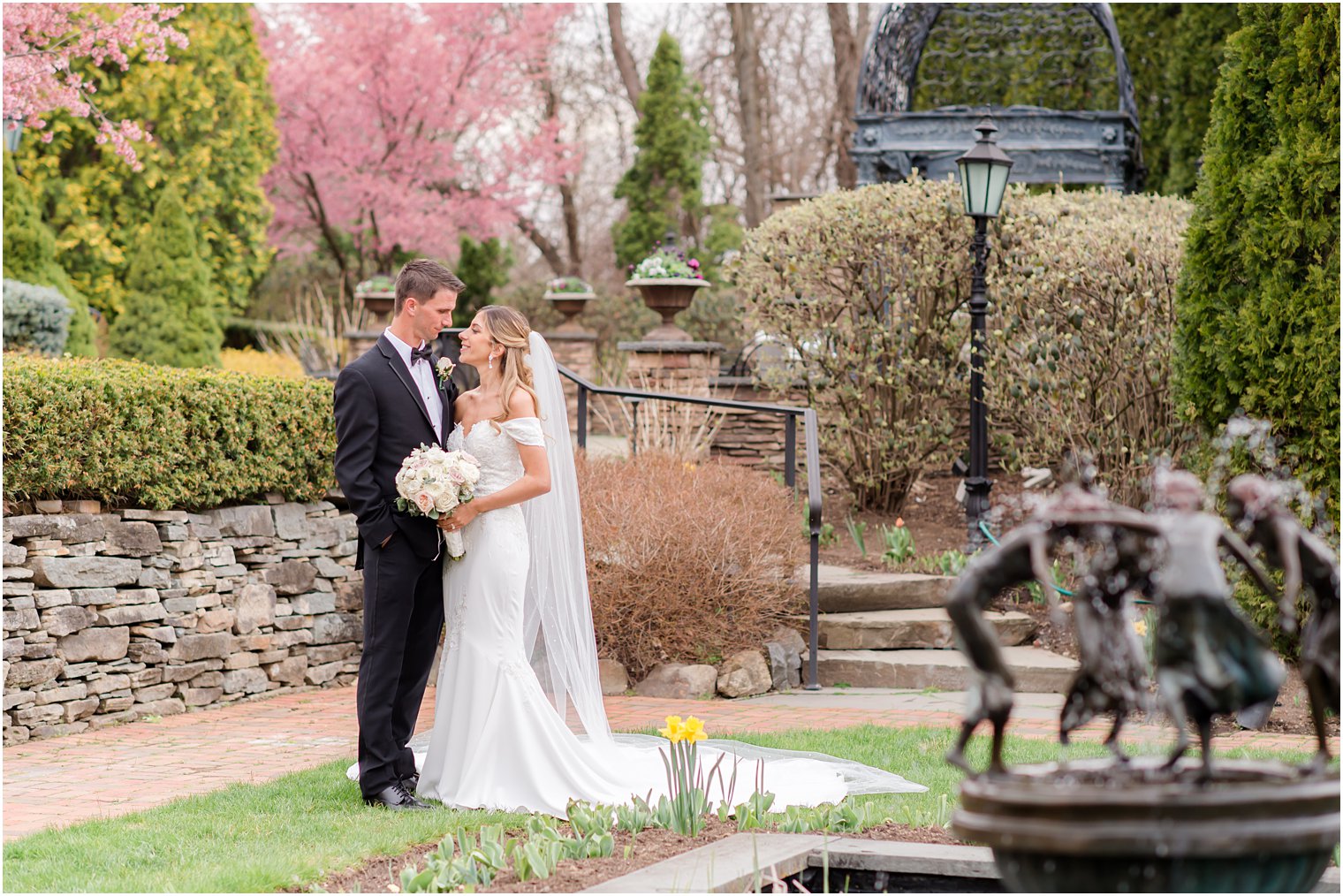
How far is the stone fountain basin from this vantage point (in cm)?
233

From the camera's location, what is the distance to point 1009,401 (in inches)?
378

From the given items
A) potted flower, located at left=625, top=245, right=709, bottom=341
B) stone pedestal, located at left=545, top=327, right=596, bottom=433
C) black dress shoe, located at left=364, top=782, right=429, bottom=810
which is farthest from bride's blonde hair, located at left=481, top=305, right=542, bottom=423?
stone pedestal, located at left=545, top=327, right=596, bottom=433

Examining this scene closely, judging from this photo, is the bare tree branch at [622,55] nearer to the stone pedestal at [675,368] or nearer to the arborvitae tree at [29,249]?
the stone pedestal at [675,368]

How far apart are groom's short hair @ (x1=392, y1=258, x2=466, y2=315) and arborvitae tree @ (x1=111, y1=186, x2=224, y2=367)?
927cm

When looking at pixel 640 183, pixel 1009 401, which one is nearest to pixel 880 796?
pixel 1009 401

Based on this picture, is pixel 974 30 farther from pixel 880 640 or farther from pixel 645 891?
pixel 645 891

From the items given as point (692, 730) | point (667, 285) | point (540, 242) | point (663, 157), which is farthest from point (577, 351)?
point (692, 730)

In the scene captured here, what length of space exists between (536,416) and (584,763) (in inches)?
52.0

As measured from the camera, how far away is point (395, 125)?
1998cm

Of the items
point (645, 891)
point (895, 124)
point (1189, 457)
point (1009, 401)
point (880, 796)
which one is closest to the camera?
point (645, 891)

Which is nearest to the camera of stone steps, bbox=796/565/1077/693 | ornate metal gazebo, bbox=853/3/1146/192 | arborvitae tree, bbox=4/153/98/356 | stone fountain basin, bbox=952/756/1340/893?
stone fountain basin, bbox=952/756/1340/893

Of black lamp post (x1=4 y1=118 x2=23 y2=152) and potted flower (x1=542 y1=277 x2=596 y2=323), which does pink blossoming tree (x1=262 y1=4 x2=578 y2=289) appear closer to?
potted flower (x1=542 y1=277 x2=596 y2=323)

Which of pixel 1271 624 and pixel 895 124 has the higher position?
pixel 895 124

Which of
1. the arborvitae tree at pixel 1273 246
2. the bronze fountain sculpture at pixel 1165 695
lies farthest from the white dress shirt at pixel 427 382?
the arborvitae tree at pixel 1273 246
